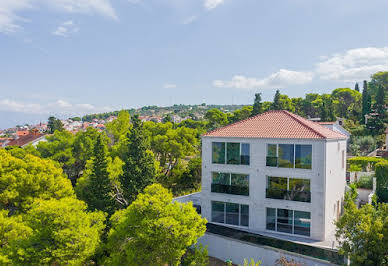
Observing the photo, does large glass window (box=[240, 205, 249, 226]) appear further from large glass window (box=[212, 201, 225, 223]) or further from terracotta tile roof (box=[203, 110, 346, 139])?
terracotta tile roof (box=[203, 110, 346, 139])

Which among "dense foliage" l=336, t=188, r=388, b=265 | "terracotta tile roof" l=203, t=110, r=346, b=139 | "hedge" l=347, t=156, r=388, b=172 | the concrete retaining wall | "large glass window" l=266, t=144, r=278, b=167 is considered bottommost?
the concrete retaining wall

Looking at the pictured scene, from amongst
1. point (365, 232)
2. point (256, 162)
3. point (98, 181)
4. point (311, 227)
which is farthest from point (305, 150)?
point (98, 181)

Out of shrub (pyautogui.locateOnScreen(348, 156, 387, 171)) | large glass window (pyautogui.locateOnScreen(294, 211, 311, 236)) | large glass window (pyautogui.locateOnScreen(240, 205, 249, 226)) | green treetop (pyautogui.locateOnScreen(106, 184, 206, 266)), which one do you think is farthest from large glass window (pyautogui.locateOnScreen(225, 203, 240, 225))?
shrub (pyautogui.locateOnScreen(348, 156, 387, 171))

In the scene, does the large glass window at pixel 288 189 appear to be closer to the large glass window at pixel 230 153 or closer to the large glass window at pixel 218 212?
the large glass window at pixel 230 153

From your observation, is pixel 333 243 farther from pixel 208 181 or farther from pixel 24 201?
pixel 24 201

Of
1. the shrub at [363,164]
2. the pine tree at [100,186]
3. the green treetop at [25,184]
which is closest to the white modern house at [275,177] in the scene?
the pine tree at [100,186]

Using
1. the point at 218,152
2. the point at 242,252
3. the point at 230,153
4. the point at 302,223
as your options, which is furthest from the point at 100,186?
the point at 302,223

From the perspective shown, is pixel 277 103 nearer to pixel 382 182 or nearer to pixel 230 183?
pixel 382 182
